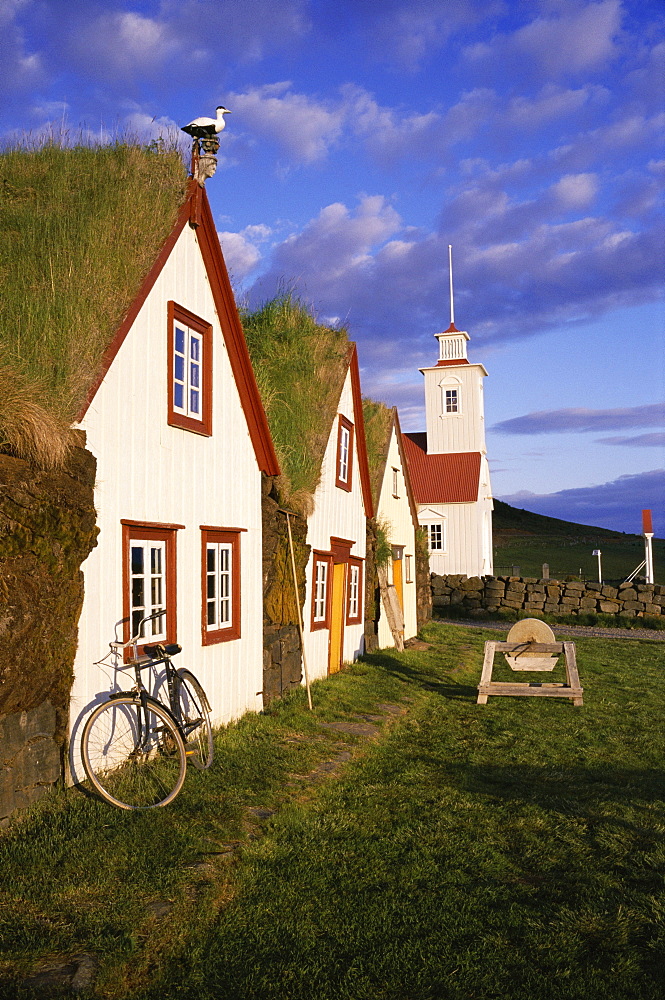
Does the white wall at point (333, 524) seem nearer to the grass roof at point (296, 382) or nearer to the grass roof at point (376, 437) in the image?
the grass roof at point (296, 382)

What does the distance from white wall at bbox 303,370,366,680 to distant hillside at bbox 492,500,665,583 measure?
31.3m

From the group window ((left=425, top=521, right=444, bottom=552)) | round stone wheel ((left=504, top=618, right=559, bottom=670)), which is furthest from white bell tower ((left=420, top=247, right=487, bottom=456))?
round stone wheel ((left=504, top=618, right=559, bottom=670))

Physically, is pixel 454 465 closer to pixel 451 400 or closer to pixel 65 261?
pixel 451 400

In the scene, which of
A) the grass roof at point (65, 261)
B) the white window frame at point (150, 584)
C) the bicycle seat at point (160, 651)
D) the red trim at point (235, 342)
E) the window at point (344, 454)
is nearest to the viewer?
the grass roof at point (65, 261)

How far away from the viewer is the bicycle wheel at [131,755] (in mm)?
7090

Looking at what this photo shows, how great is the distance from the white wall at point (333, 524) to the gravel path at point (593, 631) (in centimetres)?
956

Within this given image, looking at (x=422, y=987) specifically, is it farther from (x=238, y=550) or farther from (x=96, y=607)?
(x=238, y=550)

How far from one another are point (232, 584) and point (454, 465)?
29.5m

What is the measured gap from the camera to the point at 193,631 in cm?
1009

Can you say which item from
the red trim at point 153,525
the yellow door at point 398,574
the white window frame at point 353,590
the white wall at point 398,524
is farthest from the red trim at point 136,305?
the yellow door at point 398,574

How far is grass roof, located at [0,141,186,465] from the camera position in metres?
7.32

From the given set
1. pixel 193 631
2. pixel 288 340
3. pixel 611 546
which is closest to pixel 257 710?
pixel 193 631

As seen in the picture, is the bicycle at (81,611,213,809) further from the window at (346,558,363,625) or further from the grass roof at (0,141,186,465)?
the window at (346,558,363,625)

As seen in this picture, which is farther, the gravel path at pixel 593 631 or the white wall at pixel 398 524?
the gravel path at pixel 593 631
